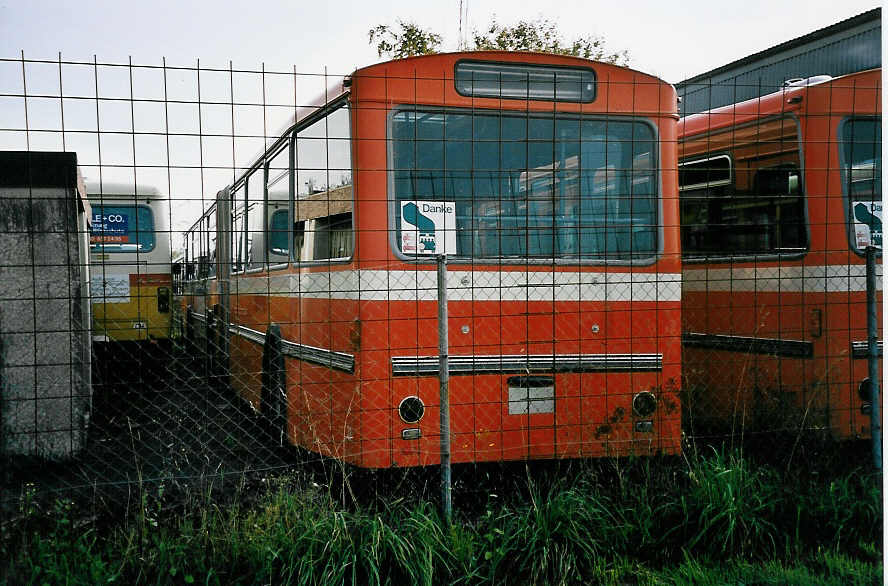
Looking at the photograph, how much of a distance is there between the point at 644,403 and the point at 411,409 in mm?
1625

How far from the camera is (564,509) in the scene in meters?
4.64

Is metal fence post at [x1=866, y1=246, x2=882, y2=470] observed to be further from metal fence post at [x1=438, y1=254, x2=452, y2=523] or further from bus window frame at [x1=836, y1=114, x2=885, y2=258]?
metal fence post at [x1=438, y1=254, x2=452, y2=523]

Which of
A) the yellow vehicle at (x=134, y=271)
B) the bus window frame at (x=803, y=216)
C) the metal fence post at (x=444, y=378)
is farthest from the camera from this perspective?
the yellow vehicle at (x=134, y=271)

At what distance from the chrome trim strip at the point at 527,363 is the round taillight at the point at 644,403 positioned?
180 mm

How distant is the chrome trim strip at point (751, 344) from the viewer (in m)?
6.58

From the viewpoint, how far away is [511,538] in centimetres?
443

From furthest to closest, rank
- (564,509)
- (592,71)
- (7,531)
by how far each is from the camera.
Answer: (592,71) < (564,509) < (7,531)

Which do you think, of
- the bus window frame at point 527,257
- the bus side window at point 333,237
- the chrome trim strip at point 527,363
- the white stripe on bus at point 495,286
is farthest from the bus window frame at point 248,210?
the chrome trim strip at point 527,363

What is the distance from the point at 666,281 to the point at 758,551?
184cm

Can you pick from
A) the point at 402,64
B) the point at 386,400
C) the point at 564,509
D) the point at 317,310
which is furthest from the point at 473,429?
the point at 402,64

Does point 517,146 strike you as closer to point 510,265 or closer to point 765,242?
point 510,265

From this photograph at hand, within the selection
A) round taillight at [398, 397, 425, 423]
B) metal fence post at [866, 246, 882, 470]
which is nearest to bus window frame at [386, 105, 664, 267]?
round taillight at [398, 397, 425, 423]

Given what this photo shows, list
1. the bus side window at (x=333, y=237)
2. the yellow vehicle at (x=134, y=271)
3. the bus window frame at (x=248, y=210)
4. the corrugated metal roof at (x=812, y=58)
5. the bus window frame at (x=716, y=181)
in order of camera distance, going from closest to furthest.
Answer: the bus side window at (x=333, y=237) < the bus window frame at (x=248, y=210) < the bus window frame at (x=716, y=181) < the yellow vehicle at (x=134, y=271) < the corrugated metal roof at (x=812, y=58)

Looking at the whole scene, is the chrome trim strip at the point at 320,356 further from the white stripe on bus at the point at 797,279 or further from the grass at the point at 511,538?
the white stripe on bus at the point at 797,279
